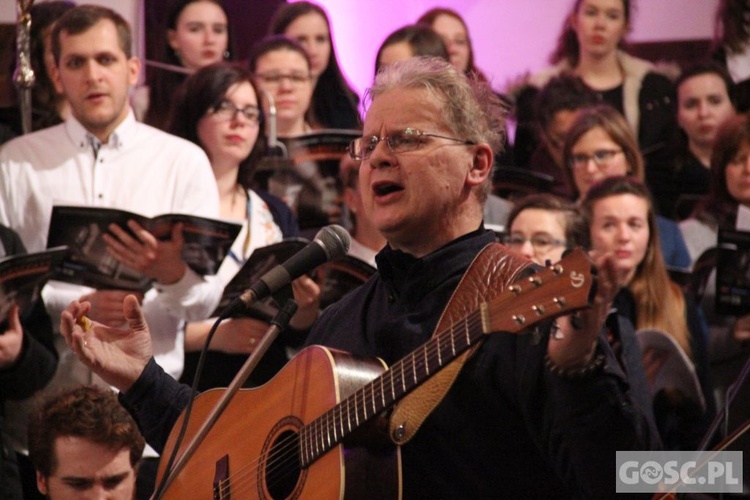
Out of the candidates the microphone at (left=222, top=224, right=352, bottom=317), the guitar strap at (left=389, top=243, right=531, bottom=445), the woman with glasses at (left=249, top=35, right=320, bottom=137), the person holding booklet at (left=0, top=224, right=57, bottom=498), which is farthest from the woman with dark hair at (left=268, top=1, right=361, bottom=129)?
the guitar strap at (left=389, top=243, right=531, bottom=445)

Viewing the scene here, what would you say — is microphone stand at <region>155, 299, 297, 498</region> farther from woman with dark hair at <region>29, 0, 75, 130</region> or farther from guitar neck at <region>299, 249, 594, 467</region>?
woman with dark hair at <region>29, 0, 75, 130</region>

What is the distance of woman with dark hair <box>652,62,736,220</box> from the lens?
19.4 feet

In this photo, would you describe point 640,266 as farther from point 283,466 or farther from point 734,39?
point 283,466

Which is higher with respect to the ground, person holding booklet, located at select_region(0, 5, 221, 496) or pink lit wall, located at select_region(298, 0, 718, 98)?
pink lit wall, located at select_region(298, 0, 718, 98)

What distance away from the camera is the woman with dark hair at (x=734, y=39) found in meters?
6.43

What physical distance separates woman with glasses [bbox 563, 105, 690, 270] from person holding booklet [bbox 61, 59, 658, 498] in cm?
276

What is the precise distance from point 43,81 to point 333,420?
291 cm

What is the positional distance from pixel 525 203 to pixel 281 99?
4.09 ft

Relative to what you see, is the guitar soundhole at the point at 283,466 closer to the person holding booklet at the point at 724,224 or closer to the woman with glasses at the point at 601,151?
the person holding booklet at the point at 724,224

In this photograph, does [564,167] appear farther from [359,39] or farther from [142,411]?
[142,411]

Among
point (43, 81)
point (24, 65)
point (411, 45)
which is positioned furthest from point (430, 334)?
point (411, 45)

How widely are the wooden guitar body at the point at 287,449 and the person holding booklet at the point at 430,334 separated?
17 mm

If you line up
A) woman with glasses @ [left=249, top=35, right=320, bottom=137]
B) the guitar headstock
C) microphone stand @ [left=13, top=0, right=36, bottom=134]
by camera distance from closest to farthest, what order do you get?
the guitar headstock, microphone stand @ [left=13, top=0, right=36, bottom=134], woman with glasses @ [left=249, top=35, right=320, bottom=137]

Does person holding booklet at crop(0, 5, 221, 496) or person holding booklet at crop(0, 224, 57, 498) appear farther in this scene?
person holding booklet at crop(0, 5, 221, 496)
